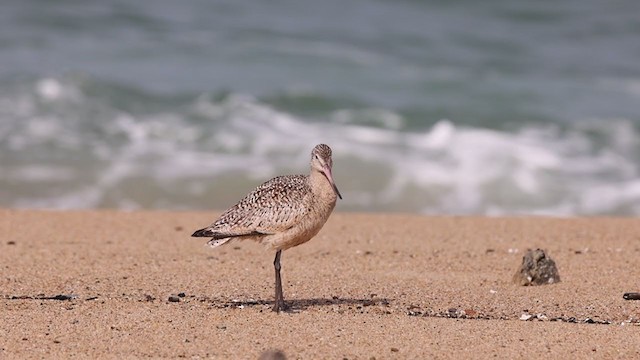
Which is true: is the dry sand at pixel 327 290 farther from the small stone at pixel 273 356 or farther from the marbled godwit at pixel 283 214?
the small stone at pixel 273 356

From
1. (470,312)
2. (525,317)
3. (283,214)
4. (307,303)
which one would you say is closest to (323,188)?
(283,214)

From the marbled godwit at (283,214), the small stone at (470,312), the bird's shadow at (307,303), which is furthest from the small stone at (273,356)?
the small stone at (470,312)

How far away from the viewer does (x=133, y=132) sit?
640 inches

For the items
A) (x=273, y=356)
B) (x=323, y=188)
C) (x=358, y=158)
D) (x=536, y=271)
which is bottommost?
(x=273, y=356)

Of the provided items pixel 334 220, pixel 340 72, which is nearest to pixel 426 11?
pixel 340 72

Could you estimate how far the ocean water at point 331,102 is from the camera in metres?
14.3

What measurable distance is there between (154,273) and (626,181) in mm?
8221

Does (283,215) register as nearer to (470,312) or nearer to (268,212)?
(268,212)

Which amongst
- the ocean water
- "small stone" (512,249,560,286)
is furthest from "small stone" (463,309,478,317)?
the ocean water

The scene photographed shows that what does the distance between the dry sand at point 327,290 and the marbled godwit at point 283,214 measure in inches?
17.5

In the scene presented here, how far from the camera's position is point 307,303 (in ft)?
25.1

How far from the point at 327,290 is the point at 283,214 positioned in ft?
3.29

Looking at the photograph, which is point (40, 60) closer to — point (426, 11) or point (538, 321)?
point (426, 11)

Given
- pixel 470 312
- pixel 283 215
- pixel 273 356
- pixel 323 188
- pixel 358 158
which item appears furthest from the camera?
pixel 358 158
